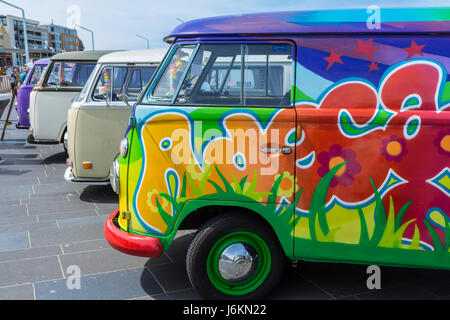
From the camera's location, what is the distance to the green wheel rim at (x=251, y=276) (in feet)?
11.3

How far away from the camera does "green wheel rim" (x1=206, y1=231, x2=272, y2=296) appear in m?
3.43

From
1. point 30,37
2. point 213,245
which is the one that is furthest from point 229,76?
point 30,37

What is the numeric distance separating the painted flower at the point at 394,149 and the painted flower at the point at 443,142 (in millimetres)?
212

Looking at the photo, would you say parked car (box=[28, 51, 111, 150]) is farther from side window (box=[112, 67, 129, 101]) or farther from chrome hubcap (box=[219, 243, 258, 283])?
chrome hubcap (box=[219, 243, 258, 283])

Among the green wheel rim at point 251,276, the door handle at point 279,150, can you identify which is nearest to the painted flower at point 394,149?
the door handle at point 279,150

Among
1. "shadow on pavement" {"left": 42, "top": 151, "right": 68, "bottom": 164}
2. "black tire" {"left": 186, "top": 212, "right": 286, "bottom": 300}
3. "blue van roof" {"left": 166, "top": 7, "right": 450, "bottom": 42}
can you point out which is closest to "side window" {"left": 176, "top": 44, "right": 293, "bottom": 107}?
"blue van roof" {"left": 166, "top": 7, "right": 450, "bottom": 42}

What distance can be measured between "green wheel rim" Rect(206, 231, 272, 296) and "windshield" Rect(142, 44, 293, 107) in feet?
3.37

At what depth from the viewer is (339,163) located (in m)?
3.17

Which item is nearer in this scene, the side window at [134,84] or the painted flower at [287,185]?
the painted flower at [287,185]

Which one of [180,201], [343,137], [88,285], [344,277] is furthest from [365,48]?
[88,285]

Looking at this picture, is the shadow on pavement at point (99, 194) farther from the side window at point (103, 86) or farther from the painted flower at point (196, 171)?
the painted flower at point (196, 171)

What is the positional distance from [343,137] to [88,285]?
2.51 m

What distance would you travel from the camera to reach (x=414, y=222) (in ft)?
10.4
